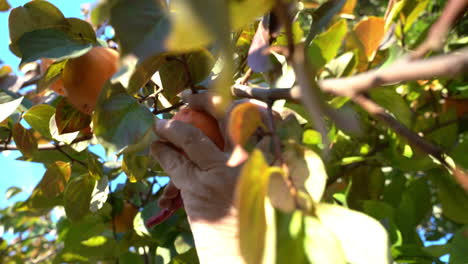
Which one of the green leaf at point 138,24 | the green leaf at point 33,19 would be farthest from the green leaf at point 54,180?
the green leaf at point 138,24

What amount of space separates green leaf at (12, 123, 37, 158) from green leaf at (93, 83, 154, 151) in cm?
37

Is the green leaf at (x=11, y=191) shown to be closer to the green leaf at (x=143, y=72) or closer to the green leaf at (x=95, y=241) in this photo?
the green leaf at (x=95, y=241)

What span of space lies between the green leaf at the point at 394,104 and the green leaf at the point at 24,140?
637 mm

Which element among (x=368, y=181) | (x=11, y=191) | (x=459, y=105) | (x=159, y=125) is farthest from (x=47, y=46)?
(x=11, y=191)

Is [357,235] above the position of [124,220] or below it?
above

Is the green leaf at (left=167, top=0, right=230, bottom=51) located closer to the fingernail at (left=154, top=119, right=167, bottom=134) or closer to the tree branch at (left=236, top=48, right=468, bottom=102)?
the tree branch at (left=236, top=48, right=468, bottom=102)

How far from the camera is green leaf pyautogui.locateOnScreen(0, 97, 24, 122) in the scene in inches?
27.5

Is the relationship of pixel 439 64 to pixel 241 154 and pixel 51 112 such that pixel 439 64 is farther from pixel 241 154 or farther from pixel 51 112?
pixel 51 112

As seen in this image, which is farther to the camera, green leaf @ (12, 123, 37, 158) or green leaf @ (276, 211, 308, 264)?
green leaf @ (12, 123, 37, 158)

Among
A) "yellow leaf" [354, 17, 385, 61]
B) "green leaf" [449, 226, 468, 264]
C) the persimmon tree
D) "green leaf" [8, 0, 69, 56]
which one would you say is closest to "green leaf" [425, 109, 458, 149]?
the persimmon tree

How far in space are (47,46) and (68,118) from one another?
149 millimetres

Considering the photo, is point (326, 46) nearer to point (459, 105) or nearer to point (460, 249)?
point (460, 249)

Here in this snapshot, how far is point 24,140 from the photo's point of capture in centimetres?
89

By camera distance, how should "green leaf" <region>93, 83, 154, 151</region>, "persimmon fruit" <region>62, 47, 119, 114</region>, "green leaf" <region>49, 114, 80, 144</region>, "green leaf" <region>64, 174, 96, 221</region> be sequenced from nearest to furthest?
1. "green leaf" <region>93, 83, 154, 151</region>
2. "persimmon fruit" <region>62, 47, 119, 114</region>
3. "green leaf" <region>49, 114, 80, 144</region>
4. "green leaf" <region>64, 174, 96, 221</region>
